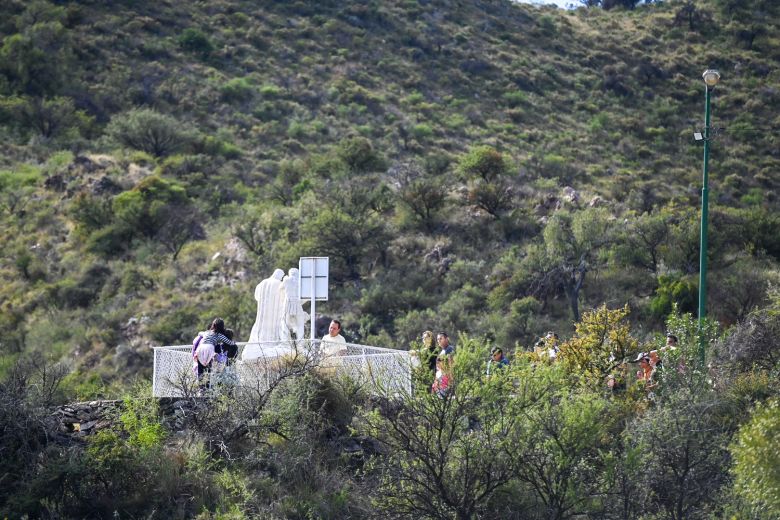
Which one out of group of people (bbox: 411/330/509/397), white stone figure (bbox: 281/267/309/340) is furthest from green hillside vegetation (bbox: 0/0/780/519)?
white stone figure (bbox: 281/267/309/340)

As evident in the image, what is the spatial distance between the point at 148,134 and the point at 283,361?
117ft

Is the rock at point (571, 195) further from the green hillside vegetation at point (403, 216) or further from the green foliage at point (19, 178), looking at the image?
the green foliage at point (19, 178)

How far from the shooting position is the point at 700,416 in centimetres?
1634

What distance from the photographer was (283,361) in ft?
58.6

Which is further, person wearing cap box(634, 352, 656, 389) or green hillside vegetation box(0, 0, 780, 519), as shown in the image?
person wearing cap box(634, 352, 656, 389)

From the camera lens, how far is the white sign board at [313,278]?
740 inches

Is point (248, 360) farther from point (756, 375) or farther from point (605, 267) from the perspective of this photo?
point (605, 267)

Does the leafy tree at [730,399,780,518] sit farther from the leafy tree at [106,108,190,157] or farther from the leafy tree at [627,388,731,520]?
the leafy tree at [106,108,190,157]

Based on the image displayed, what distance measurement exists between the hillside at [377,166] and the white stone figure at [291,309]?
488 inches

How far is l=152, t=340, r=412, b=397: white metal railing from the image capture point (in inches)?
686

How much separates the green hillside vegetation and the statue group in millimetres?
1546

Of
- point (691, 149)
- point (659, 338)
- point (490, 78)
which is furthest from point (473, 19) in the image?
point (659, 338)

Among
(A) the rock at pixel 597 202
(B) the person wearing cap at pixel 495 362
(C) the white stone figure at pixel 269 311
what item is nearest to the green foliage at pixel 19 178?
(A) the rock at pixel 597 202

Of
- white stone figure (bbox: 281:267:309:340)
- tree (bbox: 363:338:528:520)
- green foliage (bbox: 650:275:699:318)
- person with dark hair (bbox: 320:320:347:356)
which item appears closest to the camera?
tree (bbox: 363:338:528:520)
